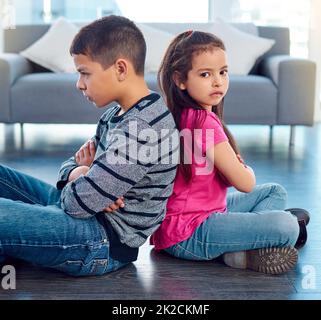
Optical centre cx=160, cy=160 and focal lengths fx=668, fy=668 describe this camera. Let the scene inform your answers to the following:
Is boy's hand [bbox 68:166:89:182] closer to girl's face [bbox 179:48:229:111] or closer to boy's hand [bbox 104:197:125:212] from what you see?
boy's hand [bbox 104:197:125:212]

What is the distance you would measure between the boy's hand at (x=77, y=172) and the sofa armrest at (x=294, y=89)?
7.11ft

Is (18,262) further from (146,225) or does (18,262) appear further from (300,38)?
(300,38)

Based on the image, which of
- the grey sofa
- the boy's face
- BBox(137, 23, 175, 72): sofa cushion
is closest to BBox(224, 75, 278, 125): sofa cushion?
the grey sofa

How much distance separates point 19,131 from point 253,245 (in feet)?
8.93

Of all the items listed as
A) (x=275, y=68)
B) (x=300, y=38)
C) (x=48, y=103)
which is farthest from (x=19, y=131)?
(x=300, y=38)

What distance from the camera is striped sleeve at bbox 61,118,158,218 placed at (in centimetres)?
155

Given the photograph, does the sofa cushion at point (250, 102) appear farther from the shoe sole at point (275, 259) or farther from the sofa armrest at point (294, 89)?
the shoe sole at point (275, 259)

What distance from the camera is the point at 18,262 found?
5.90 ft

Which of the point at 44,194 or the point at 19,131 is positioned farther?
the point at 19,131

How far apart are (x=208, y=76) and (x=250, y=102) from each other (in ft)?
6.64

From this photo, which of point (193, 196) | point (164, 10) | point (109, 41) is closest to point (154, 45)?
point (164, 10)

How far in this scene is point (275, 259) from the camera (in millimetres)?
1727

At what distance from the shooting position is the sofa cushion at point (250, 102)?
12.1 ft

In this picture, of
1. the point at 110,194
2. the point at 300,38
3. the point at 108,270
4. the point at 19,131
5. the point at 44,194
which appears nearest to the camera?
the point at 110,194
